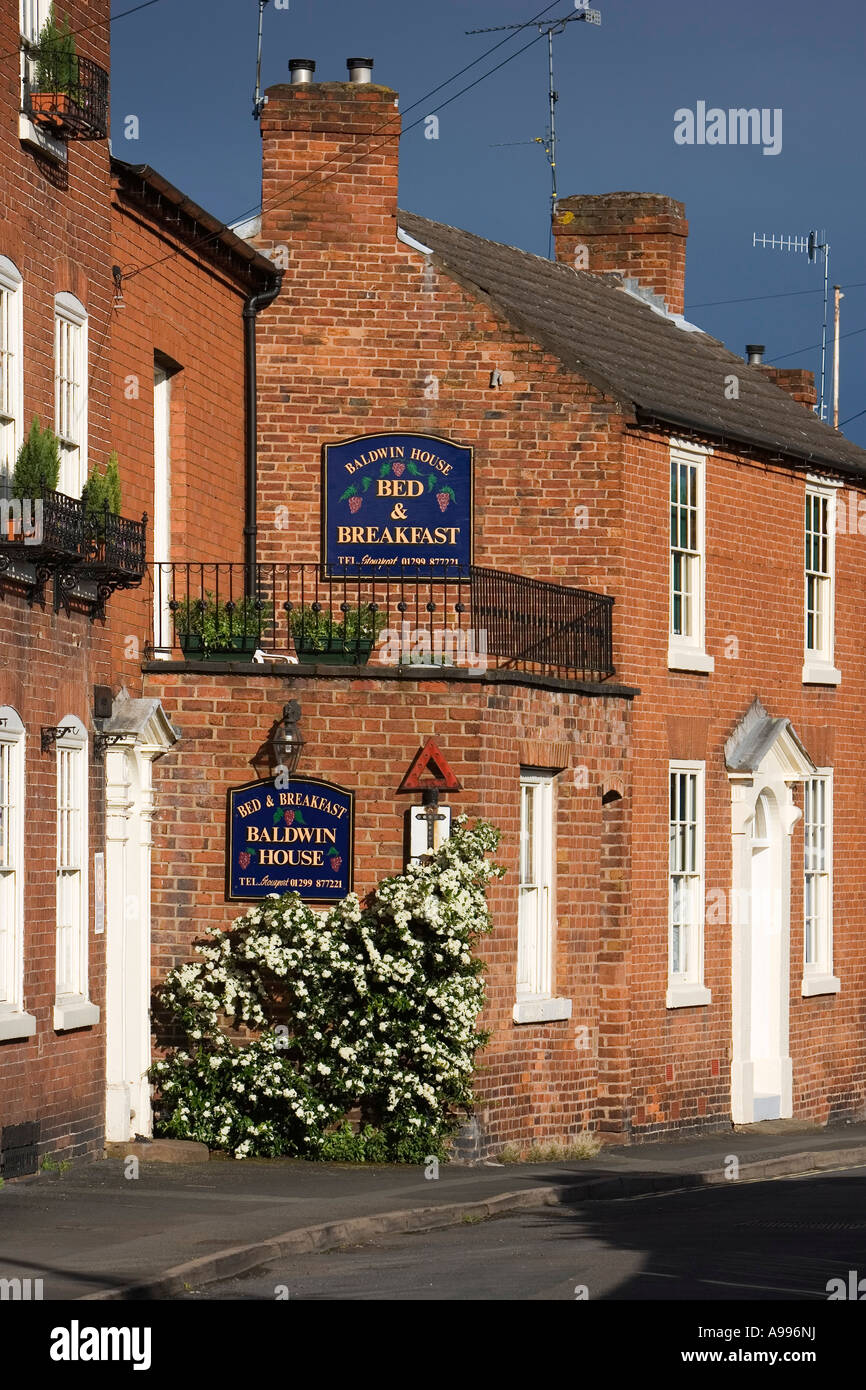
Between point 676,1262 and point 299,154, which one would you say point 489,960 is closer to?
point 676,1262

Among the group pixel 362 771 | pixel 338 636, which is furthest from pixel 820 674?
pixel 362 771

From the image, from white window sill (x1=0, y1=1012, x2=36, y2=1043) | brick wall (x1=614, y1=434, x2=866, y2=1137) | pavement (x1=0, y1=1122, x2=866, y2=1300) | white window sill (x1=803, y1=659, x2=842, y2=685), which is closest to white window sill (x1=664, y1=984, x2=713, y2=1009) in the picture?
brick wall (x1=614, y1=434, x2=866, y2=1137)

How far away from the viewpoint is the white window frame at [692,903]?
78.6 ft

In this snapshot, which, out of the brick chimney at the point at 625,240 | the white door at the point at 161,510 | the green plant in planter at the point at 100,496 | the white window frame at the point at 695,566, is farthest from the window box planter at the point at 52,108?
the brick chimney at the point at 625,240

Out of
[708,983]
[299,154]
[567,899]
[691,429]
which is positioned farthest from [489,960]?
[299,154]

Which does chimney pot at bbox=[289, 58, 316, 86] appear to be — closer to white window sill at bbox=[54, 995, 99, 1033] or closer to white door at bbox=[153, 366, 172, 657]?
white door at bbox=[153, 366, 172, 657]

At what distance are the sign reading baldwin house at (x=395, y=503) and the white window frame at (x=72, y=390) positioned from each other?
→ 5.04m

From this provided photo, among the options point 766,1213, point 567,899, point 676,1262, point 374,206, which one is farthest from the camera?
point 374,206

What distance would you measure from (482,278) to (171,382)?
4224 mm

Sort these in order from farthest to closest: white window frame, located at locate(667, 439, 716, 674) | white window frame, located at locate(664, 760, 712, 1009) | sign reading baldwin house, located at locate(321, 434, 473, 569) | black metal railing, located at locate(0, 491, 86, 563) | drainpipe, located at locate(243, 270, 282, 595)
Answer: white window frame, located at locate(667, 439, 716, 674)
white window frame, located at locate(664, 760, 712, 1009)
drainpipe, located at locate(243, 270, 282, 595)
sign reading baldwin house, located at locate(321, 434, 473, 569)
black metal railing, located at locate(0, 491, 86, 563)

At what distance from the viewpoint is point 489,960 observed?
66.2 feet

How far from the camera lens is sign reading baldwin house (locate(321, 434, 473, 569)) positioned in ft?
75.5

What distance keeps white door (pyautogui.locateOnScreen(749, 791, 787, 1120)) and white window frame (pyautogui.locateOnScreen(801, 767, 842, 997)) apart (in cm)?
72

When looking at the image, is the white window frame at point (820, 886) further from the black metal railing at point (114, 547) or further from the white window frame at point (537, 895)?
the black metal railing at point (114, 547)
